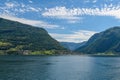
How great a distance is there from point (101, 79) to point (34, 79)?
35.4 meters

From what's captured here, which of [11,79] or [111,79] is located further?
[111,79]

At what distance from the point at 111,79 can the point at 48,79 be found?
3366cm

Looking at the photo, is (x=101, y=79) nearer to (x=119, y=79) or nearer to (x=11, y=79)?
(x=119, y=79)

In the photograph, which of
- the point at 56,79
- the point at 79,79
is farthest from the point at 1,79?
the point at 79,79

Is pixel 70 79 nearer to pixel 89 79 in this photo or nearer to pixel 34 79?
pixel 89 79

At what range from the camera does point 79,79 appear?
135750mm

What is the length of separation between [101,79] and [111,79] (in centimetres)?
553

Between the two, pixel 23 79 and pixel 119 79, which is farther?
pixel 119 79

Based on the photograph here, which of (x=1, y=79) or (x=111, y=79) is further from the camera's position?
(x=111, y=79)

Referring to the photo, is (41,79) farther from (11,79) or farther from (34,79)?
(11,79)

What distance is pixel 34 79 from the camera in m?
132

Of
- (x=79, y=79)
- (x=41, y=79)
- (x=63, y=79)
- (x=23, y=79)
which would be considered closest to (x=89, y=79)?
(x=79, y=79)

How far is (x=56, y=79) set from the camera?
134 m

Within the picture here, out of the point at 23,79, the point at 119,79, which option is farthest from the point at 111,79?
the point at 23,79
